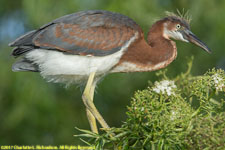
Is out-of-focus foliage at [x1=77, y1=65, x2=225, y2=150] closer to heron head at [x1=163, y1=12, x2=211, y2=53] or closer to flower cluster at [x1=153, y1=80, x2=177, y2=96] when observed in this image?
flower cluster at [x1=153, y1=80, x2=177, y2=96]

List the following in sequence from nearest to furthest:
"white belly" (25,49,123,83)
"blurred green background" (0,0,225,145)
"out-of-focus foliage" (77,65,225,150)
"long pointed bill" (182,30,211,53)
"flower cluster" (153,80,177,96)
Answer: "out-of-focus foliage" (77,65,225,150) < "flower cluster" (153,80,177,96) < "white belly" (25,49,123,83) < "long pointed bill" (182,30,211,53) < "blurred green background" (0,0,225,145)

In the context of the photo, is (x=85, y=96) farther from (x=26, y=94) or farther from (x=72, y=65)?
(x=26, y=94)

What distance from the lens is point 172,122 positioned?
1806mm

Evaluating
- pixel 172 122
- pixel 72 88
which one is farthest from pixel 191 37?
pixel 72 88

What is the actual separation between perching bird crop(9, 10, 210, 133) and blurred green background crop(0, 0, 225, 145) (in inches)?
66.3

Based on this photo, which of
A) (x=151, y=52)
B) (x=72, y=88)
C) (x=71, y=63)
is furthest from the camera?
(x=72, y=88)

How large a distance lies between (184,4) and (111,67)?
273 cm

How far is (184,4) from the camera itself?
5.88 meters

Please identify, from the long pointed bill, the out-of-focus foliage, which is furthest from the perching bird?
the out-of-focus foliage

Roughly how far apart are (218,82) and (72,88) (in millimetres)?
4498

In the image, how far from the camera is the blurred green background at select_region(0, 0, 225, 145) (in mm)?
5586

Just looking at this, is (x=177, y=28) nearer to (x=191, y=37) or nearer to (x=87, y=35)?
(x=191, y=37)

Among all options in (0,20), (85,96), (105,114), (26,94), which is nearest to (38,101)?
(26,94)

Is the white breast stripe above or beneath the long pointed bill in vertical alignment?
beneath
